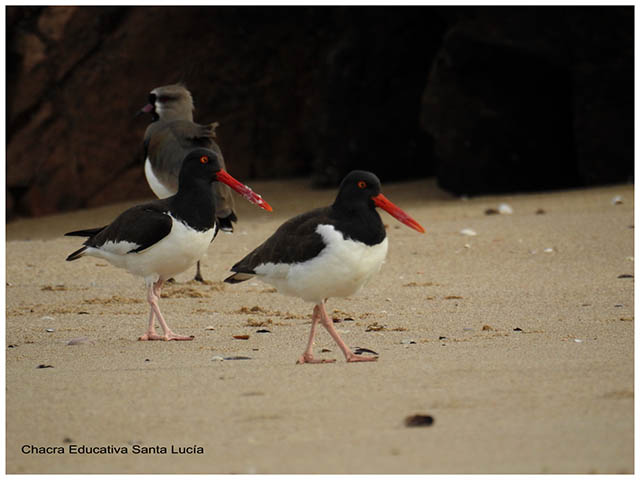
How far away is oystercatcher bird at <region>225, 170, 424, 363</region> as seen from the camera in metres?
4.58

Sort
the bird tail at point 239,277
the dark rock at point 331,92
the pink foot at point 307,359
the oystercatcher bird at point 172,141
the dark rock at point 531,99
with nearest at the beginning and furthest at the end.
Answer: the pink foot at point 307,359 < the bird tail at point 239,277 < the oystercatcher bird at point 172,141 < the dark rock at point 531,99 < the dark rock at point 331,92

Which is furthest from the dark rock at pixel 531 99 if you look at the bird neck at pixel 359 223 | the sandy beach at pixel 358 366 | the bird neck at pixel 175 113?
the bird neck at pixel 359 223

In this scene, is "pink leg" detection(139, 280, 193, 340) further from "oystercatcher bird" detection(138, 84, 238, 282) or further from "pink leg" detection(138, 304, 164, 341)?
"oystercatcher bird" detection(138, 84, 238, 282)

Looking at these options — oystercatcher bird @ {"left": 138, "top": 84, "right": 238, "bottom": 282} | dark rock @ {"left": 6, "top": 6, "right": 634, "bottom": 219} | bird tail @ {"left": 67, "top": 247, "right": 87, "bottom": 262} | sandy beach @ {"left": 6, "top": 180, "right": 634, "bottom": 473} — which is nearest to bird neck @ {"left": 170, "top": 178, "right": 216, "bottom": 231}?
sandy beach @ {"left": 6, "top": 180, "right": 634, "bottom": 473}

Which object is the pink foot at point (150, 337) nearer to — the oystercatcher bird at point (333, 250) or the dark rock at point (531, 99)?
the oystercatcher bird at point (333, 250)

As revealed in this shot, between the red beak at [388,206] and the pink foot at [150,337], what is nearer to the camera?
the red beak at [388,206]

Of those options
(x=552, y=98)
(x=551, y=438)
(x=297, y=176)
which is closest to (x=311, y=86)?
(x=297, y=176)

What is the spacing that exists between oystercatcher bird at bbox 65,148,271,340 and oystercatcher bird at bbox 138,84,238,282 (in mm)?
1540

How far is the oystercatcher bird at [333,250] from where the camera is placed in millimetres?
4578

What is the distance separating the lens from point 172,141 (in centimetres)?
798

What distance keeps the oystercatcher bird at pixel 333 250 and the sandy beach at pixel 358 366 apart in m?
0.33

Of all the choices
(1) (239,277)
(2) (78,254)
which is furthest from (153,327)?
(2) (78,254)

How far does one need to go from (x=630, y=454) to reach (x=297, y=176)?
34.9 feet

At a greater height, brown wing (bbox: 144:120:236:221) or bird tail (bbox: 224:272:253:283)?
brown wing (bbox: 144:120:236:221)
